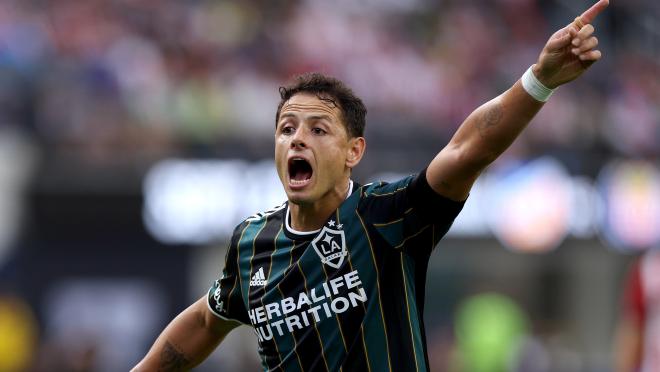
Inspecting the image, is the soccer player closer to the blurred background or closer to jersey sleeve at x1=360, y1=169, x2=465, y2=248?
jersey sleeve at x1=360, y1=169, x2=465, y2=248

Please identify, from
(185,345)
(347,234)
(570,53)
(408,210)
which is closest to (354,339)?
(347,234)

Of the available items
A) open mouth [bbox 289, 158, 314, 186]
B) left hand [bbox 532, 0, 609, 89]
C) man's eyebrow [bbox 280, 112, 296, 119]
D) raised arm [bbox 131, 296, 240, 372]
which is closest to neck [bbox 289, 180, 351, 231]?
open mouth [bbox 289, 158, 314, 186]

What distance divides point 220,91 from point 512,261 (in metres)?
6.10

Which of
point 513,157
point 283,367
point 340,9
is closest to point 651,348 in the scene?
point 283,367

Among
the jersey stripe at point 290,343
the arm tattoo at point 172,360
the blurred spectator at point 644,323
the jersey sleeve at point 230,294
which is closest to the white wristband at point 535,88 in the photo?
the jersey stripe at point 290,343

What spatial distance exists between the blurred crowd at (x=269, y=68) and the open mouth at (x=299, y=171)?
31.7 ft

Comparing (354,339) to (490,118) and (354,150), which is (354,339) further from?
(490,118)

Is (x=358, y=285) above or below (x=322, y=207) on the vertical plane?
below

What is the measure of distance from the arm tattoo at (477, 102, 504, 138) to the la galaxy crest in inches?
31.1

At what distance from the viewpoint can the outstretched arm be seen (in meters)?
4.57

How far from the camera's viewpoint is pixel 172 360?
589cm

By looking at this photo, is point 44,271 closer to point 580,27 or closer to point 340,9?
point 340,9

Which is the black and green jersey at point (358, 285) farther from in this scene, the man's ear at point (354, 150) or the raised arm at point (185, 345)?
the raised arm at point (185, 345)

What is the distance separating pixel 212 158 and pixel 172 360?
932 centimetres
